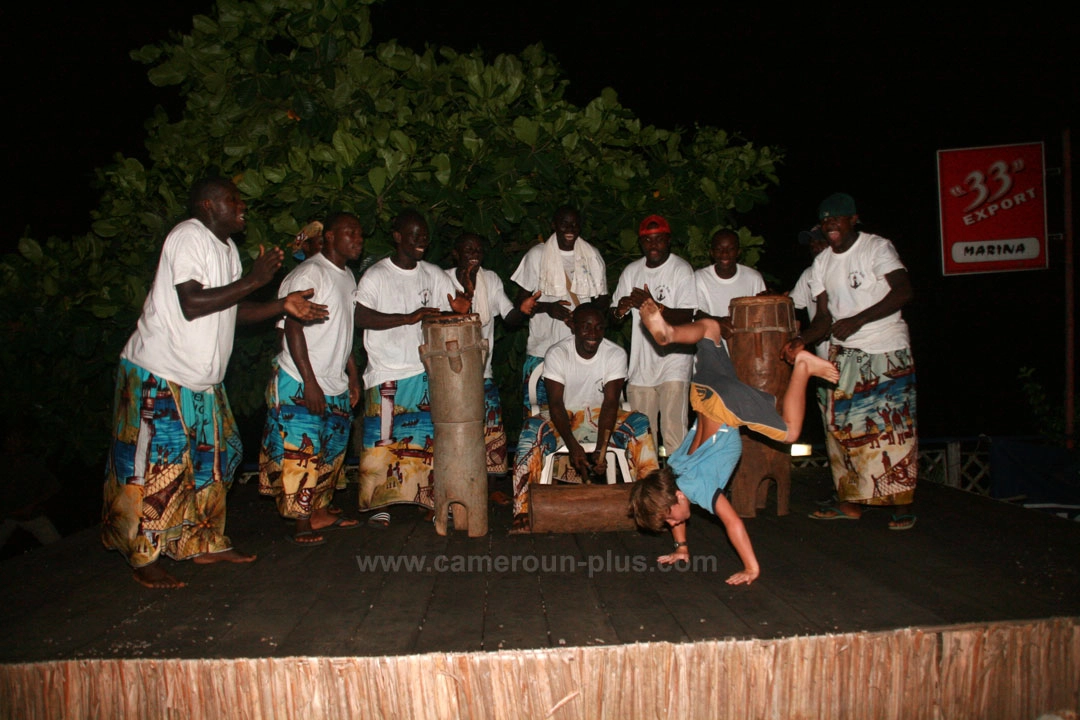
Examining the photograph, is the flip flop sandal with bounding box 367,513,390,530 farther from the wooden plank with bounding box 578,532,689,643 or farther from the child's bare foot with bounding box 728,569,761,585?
the child's bare foot with bounding box 728,569,761,585

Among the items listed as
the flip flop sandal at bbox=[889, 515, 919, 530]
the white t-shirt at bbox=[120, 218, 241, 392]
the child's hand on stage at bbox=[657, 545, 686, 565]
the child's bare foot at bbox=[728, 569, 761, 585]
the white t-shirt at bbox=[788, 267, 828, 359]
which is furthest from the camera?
the white t-shirt at bbox=[788, 267, 828, 359]

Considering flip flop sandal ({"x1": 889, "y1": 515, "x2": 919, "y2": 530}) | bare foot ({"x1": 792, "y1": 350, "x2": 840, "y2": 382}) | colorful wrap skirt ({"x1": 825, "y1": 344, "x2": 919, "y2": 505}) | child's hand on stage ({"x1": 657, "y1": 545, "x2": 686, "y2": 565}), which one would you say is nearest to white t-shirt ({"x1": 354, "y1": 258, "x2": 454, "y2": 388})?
child's hand on stage ({"x1": 657, "y1": 545, "x2": 686, "y2": 565})

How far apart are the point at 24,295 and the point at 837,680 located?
6.43 meters

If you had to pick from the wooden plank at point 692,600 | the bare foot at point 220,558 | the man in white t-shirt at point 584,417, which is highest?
the man in white t-shirt at point 584,417

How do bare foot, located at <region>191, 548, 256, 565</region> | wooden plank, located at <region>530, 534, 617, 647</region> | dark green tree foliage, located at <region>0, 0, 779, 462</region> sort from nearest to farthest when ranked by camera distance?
wooden plank, located at <region>530, 534, 617, 647</region> < bare foot, located at <region>191, 548, 256, 565</region> < dark green tree foliage, located at <region>0, 0, 779, 462</region>

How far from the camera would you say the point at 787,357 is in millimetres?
4156

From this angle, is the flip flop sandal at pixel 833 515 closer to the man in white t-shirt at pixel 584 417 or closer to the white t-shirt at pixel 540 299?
the man in white t-shirt at pixel 584 417

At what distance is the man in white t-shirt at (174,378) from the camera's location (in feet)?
11.2

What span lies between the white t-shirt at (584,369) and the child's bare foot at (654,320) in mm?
1230

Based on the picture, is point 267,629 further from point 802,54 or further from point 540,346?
point 802,54

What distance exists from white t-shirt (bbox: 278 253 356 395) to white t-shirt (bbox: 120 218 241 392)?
0.65 metres

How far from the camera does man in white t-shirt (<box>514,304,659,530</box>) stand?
4406 mm

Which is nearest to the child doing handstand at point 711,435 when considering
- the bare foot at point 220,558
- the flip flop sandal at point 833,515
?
the flip flop sandal at point 833,515

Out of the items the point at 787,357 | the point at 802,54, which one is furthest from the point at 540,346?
the point at 802,54
